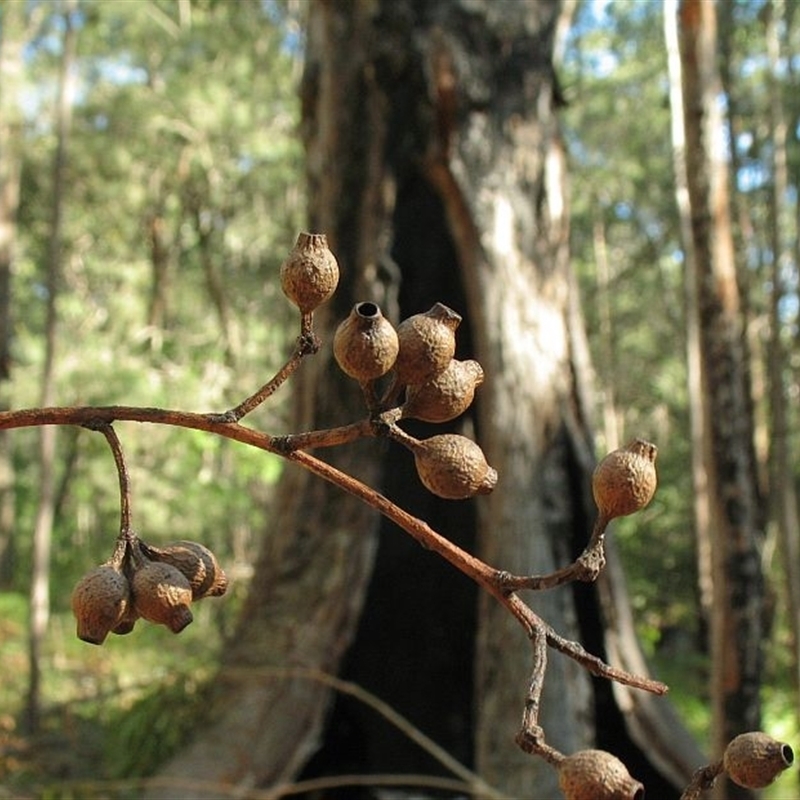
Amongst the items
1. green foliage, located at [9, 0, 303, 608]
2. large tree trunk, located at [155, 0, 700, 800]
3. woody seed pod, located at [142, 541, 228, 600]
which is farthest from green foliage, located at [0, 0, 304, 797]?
woody seed pod, located at [142, 541, 228, 600]

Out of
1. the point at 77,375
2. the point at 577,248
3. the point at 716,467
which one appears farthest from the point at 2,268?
the point at 716,467

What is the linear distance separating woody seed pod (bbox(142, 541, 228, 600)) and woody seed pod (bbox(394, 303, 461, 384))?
17cm

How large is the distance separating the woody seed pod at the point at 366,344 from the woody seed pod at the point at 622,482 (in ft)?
0.44

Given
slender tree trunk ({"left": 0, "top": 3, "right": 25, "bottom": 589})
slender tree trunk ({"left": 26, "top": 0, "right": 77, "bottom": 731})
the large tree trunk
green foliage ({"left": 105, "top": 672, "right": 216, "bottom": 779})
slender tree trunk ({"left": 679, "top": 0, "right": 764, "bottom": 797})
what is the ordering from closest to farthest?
1. slender tree trunk ({"left": 679, "top": 0, "right": 764, "bottom": 797})
2. the large tree trunk
3. green foliage ({"left": 105, "top": 672, "right": 216, "bottom": 779})
4. slender tree trunk ({"left": 26, "top": 0, "right": 77, "bottom": 731})
5. slender tree trunk ({"left": 0, "top": 3, "right": 25, "bottom": 589})

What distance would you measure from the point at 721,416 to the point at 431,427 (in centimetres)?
94

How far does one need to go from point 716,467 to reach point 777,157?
818cm

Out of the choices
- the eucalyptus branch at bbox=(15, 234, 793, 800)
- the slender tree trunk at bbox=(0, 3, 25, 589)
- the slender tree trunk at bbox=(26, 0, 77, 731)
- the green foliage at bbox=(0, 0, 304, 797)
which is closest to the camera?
the eucalyptus branch at bbox=(15, 234, 793, 800)

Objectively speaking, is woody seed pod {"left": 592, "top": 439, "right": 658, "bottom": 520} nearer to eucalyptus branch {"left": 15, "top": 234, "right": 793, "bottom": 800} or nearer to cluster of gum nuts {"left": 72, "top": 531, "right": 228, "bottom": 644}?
eucalyptus branch {"left": 15, "top": 234, "right": 793, "bottom": 800}

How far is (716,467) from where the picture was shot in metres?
2.42

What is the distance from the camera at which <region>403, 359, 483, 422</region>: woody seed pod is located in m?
0.65

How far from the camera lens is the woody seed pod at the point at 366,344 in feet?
2.06

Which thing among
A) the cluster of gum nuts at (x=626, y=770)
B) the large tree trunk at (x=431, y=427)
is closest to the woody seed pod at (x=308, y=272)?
the cluster of gum nuts at (x=626, y=770)

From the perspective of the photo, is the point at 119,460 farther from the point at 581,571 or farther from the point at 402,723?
the point at 402,723

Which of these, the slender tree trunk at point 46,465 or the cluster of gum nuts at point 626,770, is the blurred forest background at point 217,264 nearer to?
the slender tree trunk at point 46,465
